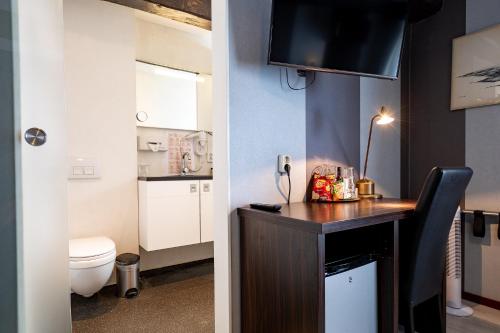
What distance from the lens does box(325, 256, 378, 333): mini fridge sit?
1131mm

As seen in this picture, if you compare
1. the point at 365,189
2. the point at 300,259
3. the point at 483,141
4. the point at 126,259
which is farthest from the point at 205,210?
the point at 483,141

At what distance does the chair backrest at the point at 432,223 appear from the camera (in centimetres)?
123

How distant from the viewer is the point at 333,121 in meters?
1.94

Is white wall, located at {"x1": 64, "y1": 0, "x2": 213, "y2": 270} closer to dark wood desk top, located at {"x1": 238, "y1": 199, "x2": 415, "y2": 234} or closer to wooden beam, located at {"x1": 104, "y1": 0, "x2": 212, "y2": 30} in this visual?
wooden beam, located at {"x1": 104, "y1": 0, "x2": 212, "y2": 30}

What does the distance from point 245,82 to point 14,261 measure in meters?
1.29

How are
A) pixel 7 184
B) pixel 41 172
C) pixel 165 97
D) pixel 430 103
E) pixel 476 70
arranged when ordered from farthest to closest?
pixel 165 97 → pixel 430 103 → pixel 476 70 → pixel 41 172 → pixel 7 184

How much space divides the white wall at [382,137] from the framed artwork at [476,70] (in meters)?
0.41

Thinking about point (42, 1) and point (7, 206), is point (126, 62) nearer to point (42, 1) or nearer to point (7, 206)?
point (42, 1)

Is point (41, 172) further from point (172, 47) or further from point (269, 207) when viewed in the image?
point (172, 47)

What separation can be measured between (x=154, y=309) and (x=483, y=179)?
8.58ft

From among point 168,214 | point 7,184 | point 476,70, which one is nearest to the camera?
point 7,184

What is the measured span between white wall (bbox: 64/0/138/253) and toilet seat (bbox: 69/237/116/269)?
27 centimetres

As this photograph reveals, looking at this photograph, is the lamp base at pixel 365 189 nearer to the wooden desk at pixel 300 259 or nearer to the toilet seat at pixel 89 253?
the wooden desk at pixel 300 259

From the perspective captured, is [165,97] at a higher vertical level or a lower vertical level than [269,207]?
higher
